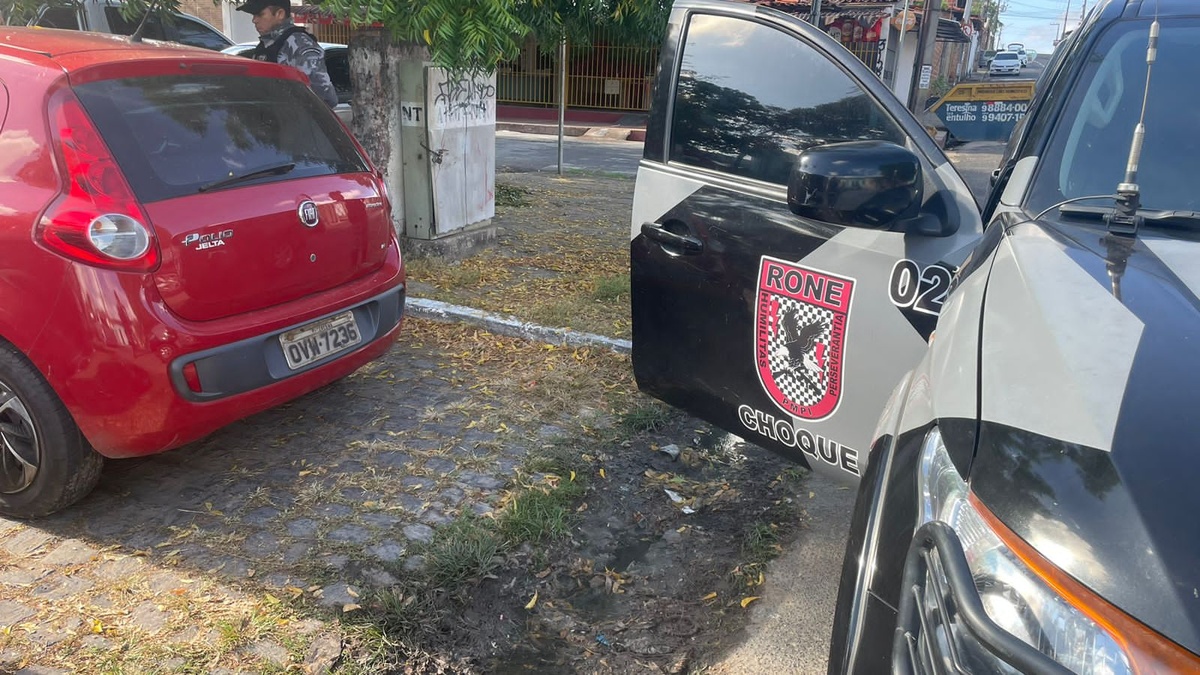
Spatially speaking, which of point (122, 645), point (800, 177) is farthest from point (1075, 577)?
point (122, 645)

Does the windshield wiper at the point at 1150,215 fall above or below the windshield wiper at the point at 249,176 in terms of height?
above

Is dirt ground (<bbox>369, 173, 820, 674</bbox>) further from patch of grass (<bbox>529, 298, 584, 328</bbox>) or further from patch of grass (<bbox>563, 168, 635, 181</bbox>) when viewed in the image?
patch of grass (<bbox>563, 168, 635, 181</bbox>)

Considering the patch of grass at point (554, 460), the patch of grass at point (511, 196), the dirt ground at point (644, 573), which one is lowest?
the dirt ground at point (644, 573)

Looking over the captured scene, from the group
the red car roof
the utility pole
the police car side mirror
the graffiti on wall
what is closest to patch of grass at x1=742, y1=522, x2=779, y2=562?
the police car side mirror

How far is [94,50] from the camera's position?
3.13m

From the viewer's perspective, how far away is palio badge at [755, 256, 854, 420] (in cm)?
251

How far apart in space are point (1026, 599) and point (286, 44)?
6.10 meters

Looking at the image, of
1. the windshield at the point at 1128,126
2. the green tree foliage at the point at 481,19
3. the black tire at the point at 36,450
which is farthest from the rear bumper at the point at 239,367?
the windshield at the point at 1128,126

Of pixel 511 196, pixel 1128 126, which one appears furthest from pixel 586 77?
pixel 1128 126

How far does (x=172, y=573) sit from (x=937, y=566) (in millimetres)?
2527

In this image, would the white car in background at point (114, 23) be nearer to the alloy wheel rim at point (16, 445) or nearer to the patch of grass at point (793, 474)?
the alloy wheel rim at point (16, 445)

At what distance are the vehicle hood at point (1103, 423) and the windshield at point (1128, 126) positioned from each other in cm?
46

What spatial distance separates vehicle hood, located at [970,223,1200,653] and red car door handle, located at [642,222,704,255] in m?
1.34

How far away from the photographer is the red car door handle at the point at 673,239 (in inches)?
114
